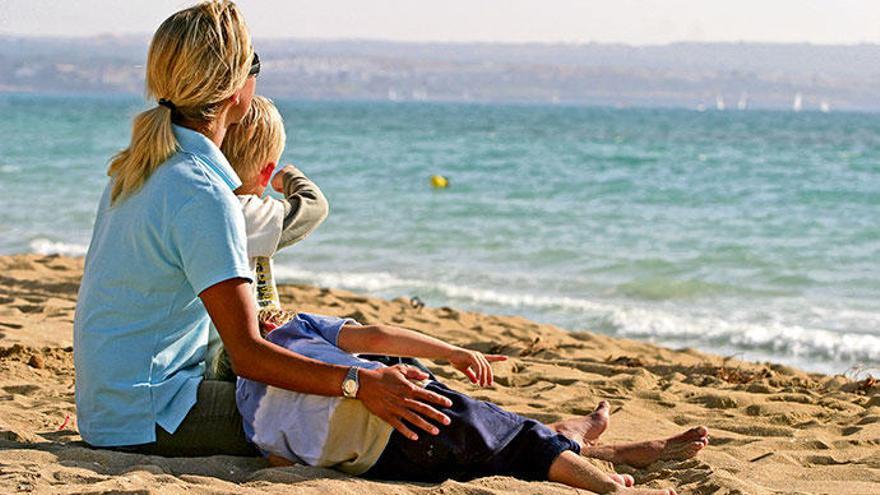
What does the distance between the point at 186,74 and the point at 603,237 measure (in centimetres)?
1087

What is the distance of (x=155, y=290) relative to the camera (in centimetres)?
352

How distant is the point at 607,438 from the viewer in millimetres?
4711

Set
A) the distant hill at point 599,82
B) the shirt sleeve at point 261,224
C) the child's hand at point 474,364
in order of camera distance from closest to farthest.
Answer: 1. the child's hand at point 474,364
2. the shirt sleeve at point 261,224
3. the distant hill at point 599,82

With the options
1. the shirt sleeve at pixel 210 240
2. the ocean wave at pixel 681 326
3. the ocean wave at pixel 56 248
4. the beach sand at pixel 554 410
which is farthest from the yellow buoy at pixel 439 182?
the shirt sleeve at pixel 210 240

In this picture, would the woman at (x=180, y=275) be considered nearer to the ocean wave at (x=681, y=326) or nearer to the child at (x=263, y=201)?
the child at (x=263, y=201)

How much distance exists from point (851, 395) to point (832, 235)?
9.01 m

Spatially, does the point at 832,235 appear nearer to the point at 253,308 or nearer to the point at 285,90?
the point at 253,308

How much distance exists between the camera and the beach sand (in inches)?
139

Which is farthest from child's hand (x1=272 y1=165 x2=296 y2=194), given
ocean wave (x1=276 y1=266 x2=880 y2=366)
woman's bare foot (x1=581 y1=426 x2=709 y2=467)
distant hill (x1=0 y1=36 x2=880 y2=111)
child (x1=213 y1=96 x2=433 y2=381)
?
distant hill (x1=0 y1=36 x2=880 y2=111)

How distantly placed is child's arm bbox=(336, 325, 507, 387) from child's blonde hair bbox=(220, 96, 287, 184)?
760mm

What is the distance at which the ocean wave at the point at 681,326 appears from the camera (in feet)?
27.5

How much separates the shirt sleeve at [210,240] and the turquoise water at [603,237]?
18.0 inches

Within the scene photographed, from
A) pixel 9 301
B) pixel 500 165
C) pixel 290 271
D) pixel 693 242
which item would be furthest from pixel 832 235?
pixel 500 165

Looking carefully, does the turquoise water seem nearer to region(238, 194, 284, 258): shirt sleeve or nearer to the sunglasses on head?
the sunglasses on head
